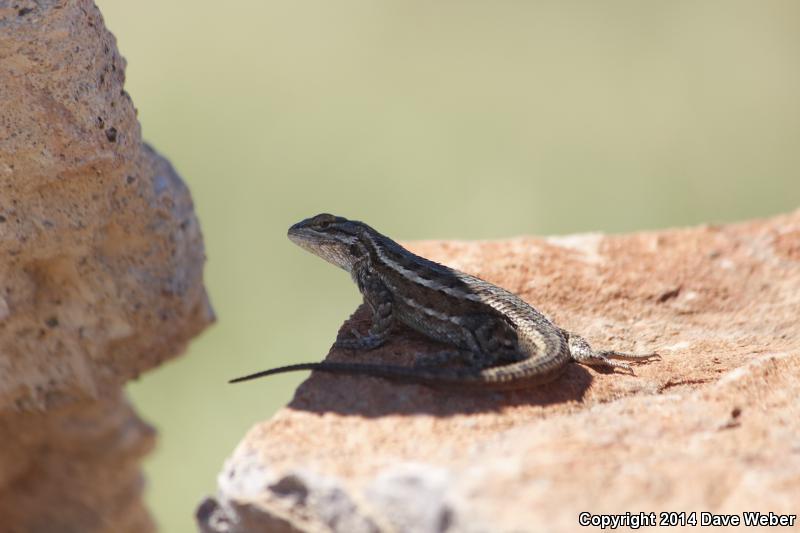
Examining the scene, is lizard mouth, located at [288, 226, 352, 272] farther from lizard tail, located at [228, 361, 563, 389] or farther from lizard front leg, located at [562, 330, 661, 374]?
lizard front leg, located at [562, 330, 661, 374]

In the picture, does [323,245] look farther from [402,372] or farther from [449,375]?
[449,375]

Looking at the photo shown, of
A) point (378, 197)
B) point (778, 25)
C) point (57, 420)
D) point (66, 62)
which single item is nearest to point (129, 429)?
point (57, 420)

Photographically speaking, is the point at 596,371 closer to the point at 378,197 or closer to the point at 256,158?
the point at 378,197

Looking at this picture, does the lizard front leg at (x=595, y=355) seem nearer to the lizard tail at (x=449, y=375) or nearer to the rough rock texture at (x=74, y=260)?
the lizard tail at (x=449, y=375)

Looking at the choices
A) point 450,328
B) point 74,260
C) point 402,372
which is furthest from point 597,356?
point 74,260

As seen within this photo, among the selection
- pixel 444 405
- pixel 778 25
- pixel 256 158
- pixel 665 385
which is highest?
pixel 778 25

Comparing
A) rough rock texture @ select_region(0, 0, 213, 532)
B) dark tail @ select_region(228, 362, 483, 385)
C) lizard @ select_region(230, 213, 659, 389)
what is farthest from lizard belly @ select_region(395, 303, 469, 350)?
rough rock texture @ select_region(0, 0, 213, 532)
